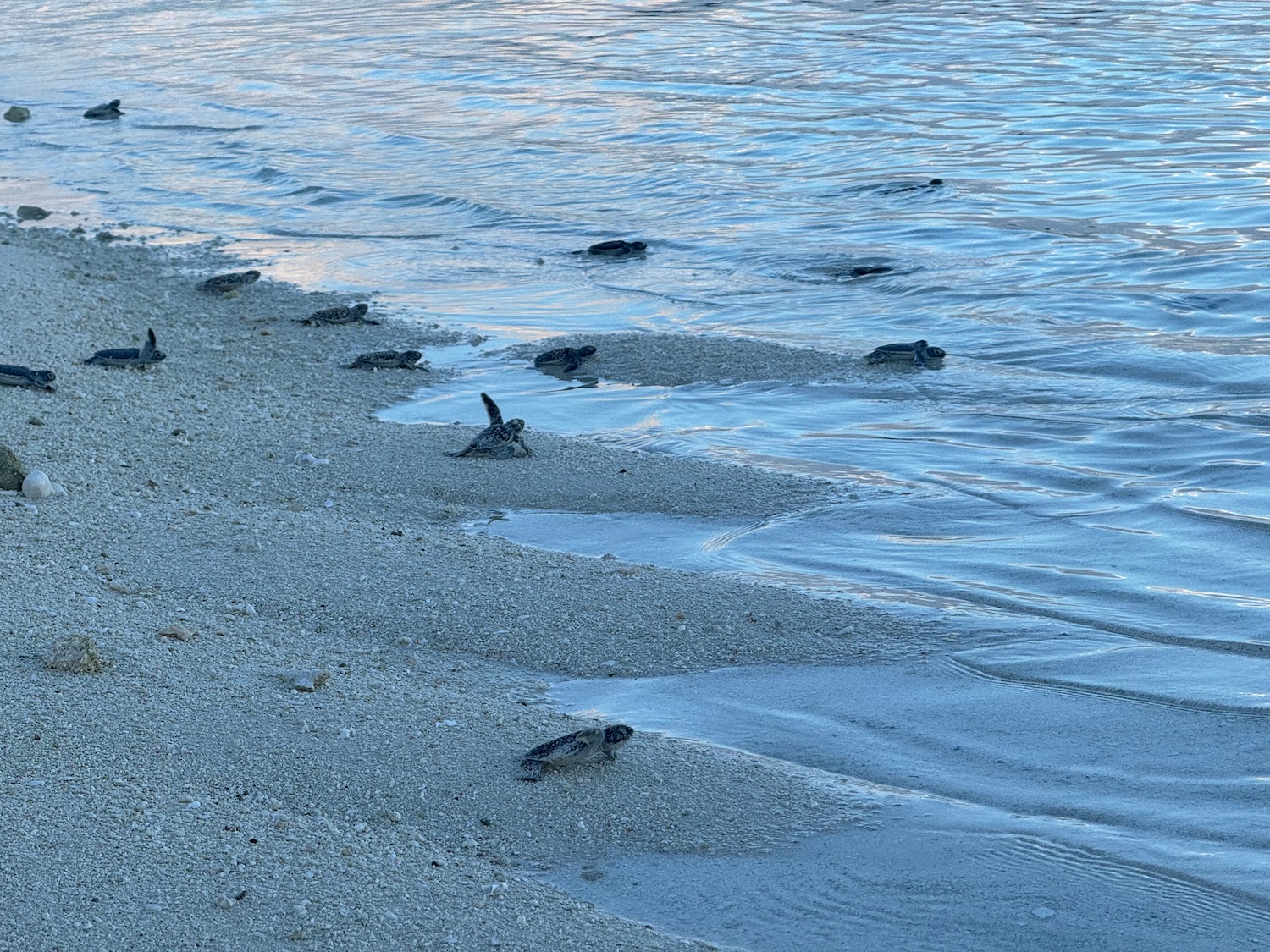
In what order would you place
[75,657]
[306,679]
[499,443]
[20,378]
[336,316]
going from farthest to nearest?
[336,316] < [20,378] < [499,443] < [306,679] < [75,657]

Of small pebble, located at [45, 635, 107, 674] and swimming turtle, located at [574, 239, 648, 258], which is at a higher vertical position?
small pebble, located at [45, 635, 107, 674]

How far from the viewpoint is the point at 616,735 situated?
3.74m

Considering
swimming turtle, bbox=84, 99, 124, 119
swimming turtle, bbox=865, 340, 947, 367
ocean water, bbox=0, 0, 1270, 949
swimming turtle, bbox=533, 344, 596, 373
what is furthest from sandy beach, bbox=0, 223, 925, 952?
swimming turtle, bbox=84, 99, 124, 119

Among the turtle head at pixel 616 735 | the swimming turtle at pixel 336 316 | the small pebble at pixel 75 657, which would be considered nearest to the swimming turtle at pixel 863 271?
the swimming turtle at pixel 336 316

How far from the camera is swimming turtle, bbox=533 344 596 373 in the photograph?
8.17m

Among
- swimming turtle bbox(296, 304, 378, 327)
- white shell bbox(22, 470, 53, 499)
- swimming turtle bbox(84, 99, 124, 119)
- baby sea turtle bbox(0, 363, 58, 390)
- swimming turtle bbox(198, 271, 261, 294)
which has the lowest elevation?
swimming turtle bbox(296, 304, 378, 327)

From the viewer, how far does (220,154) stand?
1633 centimetres

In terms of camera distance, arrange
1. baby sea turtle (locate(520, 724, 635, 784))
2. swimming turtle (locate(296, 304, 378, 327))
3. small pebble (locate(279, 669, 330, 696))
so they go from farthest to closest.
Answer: swimming turtle (locate(296, 304, 378, 327)), small pebble (locate(279, 669, 330, 696)), baby sea turtle (locate(520, 724, 635, 784))

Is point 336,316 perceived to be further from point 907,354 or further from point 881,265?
point 881,265

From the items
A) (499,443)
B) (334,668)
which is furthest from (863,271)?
(334,668)

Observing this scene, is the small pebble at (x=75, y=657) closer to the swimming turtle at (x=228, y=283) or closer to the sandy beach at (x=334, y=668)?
the sandy beach at (x=334, y=668)

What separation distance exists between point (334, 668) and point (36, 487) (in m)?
1.80

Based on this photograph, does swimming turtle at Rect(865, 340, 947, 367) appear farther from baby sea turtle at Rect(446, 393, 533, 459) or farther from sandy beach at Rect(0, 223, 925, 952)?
baby sea turtle at Rect(446, 393, 533, 459)

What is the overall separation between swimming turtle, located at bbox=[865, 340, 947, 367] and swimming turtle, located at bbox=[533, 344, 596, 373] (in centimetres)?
170
